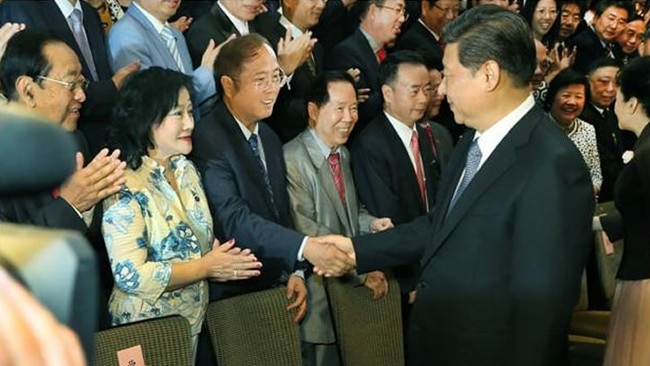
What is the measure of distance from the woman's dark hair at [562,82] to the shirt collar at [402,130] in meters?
1.17

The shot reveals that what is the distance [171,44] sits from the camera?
3.68 metres

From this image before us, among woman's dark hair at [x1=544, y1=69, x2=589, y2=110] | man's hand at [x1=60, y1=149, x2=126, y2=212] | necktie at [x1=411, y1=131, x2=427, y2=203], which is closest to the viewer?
man's hand at [x1=60, y1=149, x2=126, y2=212]

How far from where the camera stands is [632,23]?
585 cm

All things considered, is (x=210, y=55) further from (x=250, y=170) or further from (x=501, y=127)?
(x=501, y=127)

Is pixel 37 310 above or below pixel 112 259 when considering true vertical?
above

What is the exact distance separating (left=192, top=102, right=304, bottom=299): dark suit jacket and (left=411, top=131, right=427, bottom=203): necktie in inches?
31.2

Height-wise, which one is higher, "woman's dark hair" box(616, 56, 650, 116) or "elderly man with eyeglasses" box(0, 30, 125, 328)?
"woman's dark hair" box(616, 56, 650, 116)

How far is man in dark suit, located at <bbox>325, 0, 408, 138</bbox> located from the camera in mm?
4277

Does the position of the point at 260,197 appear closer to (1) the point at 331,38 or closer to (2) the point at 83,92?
(2) the point at 83,92

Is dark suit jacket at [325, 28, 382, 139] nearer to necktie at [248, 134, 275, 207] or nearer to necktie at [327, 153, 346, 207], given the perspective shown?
necktie at [327, 153, 346, 207]

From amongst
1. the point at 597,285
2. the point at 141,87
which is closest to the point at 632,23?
the point at 597,285

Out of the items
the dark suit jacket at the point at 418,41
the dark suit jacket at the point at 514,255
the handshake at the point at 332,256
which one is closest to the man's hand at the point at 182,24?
the dark suit jacket at the point at 418,41

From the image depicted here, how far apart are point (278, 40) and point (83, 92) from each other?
1314 millimetres

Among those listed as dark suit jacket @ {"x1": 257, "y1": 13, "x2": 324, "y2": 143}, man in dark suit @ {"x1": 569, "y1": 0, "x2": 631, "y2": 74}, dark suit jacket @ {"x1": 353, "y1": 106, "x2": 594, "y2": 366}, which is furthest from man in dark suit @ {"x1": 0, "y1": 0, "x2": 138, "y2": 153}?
man in dark suit @ {"x1": 569, "y1": 0, "x2": 631, "y2": 74}
